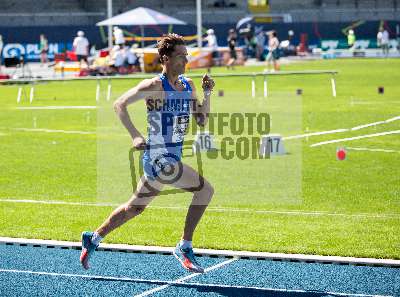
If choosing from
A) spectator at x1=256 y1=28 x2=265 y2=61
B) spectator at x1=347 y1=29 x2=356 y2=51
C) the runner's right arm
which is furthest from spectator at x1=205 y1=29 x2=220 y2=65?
the runner's right arm

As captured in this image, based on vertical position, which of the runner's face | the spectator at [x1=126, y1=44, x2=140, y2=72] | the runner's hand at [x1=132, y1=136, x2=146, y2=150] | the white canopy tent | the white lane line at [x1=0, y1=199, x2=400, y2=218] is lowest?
the white lane line at [x1=0, y1=199, x2=400, y2=218]

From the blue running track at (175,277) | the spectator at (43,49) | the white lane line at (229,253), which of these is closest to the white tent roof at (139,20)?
the spectator at (43,49)

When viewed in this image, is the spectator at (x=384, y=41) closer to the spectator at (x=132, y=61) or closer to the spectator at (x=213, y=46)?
the spectator at (x=213, y=46)

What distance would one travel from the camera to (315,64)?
53.7 m

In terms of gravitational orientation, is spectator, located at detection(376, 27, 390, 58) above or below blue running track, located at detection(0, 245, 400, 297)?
above

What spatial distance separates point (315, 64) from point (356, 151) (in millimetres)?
34708

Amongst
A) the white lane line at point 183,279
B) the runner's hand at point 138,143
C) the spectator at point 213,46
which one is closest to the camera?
the runner's hand at point 138,143

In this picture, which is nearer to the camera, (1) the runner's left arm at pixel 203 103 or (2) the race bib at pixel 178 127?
(2) the race bib at pixel 178 127

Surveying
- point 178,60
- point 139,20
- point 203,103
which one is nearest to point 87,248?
point 203,103

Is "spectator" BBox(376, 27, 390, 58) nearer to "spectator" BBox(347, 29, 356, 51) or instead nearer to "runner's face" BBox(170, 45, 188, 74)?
"spectator" BBox(347, 29, 356, 51)

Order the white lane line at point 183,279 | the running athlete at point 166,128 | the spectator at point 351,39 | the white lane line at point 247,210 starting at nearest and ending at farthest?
the white lane line at point 183,279, the running athlete at point 166,128, the white lane line at point 247,210, the spectator at point 351,39

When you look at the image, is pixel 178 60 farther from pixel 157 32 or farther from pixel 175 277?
pixel 157 32

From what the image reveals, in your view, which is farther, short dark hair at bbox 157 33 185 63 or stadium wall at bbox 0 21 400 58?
stadium wall at bbox 0 21 400 58

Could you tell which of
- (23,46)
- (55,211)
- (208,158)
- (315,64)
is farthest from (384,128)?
(23,46)
